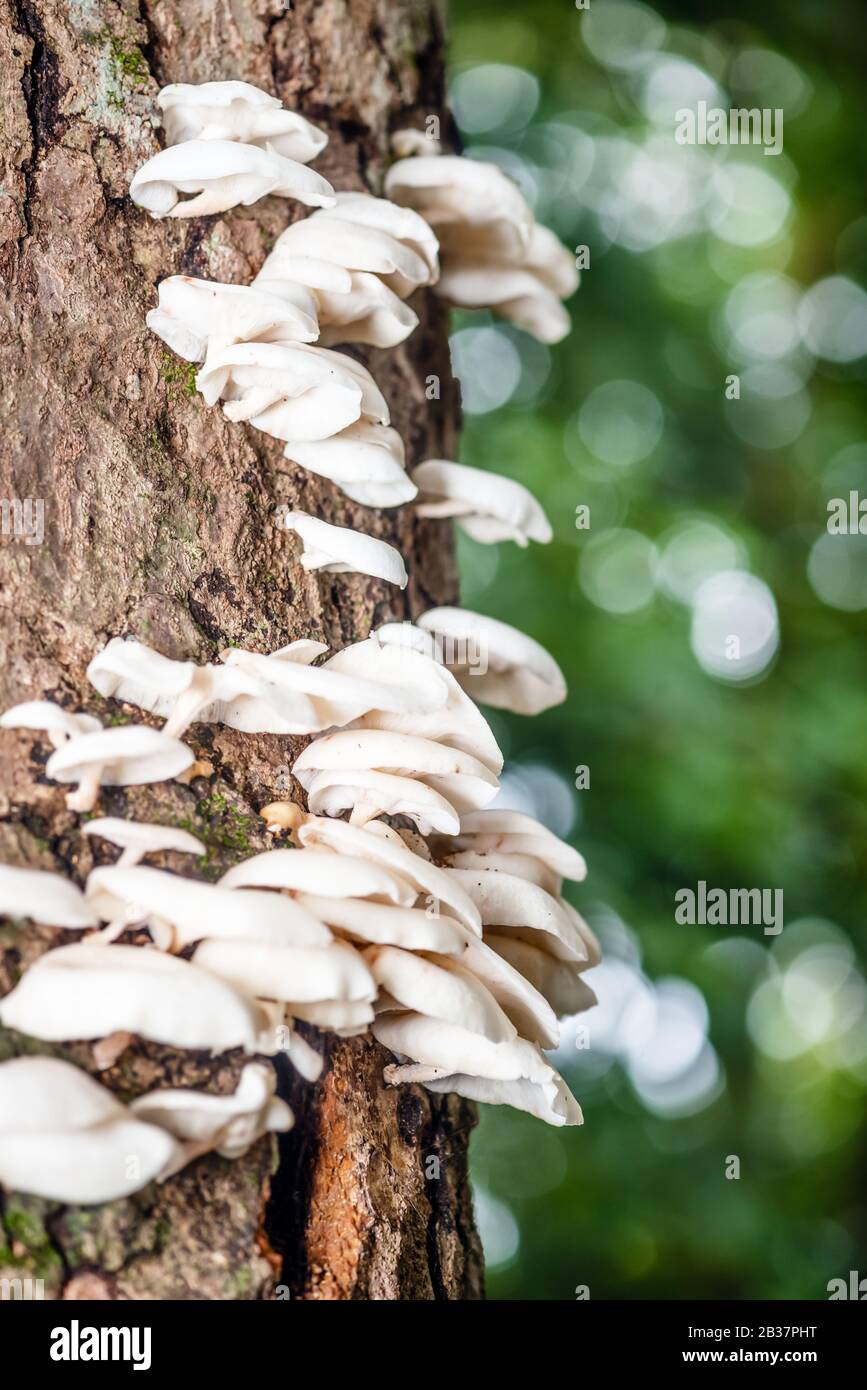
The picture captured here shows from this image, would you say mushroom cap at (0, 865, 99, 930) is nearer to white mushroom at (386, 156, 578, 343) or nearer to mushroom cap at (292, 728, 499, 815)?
mushroom cap at (292, 728, 499, 815)

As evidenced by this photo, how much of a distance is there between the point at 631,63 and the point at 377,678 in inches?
236

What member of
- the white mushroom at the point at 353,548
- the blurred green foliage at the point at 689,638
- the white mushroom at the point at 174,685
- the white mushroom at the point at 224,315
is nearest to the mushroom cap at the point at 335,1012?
the white mushroom at the point at 174,685

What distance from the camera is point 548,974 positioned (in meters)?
2.18

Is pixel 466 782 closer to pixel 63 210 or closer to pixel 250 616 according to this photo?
pixel 250 616

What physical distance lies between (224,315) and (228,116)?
528 mm

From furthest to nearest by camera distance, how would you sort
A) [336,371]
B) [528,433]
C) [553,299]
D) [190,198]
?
[528,433], [553,299], [190,198], [336,371]

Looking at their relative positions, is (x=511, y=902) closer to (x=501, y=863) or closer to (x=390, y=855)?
(x=501, y=863)

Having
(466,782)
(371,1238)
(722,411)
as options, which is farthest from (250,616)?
(722,411)

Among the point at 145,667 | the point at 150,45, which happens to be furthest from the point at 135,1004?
the point at 150,45

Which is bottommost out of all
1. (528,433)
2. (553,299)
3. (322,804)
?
(322,804)

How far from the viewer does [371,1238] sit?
5.56 feet

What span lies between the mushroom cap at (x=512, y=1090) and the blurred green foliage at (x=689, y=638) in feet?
11.8

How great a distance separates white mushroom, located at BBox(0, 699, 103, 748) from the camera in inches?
59.2

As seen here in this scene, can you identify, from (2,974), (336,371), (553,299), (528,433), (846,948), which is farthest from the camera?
(846,948)
